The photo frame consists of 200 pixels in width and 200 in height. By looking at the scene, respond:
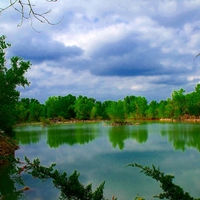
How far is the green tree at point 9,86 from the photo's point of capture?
10348 mm

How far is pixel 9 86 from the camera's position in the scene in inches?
436

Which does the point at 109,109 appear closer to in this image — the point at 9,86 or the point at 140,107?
the point at 140,107

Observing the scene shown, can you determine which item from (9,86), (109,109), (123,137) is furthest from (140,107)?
(9,86)

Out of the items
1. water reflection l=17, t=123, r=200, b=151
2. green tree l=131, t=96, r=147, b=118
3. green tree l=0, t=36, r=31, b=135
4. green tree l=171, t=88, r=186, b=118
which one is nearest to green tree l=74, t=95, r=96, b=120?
green tree l=131, t=96, r=147, b=118

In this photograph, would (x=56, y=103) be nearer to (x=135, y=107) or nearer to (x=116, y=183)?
(x=135, y=107)

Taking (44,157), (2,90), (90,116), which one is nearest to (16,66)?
(2,90)

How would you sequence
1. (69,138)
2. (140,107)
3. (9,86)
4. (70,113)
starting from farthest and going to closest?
(70,113) < (140,107) < (69,138) < (9,86)

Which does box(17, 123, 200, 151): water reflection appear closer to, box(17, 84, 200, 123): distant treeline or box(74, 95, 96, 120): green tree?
box(17, 84, 200, 123): distant treeline

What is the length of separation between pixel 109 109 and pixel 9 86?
36.0 metres

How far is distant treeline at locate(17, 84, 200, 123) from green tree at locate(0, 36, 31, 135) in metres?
33.2

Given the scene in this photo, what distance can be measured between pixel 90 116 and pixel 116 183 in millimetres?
49255

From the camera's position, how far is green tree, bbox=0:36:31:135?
10.3 meters

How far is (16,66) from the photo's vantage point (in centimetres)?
1170

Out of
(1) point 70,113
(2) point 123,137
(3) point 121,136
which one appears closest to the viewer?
(2) point 123,137
